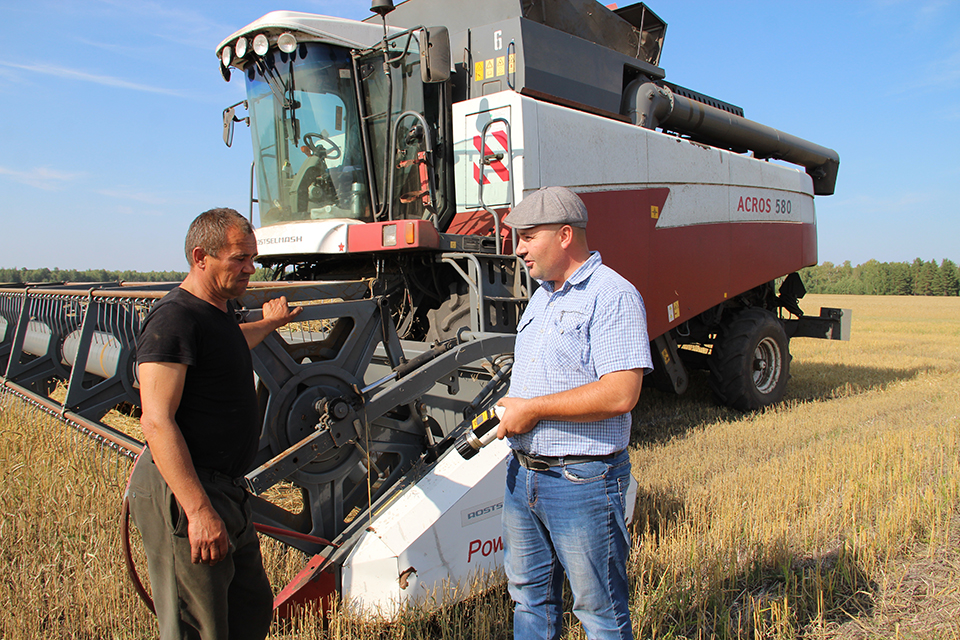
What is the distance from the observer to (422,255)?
13.7ft

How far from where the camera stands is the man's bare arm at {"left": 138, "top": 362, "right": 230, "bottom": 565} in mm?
1495

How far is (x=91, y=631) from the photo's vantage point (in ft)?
7.61

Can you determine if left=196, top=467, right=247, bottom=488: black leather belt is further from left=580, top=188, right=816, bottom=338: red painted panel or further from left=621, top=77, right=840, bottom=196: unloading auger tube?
left=621, top=77, right=840, bottom=196: unloading auger tube

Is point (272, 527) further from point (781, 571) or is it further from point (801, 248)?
point (801, 248)

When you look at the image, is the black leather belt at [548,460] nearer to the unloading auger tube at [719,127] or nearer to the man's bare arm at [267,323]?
the man's bare arm at [267,323]

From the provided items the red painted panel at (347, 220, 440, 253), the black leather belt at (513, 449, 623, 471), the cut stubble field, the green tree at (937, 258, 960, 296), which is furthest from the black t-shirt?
the green tree at (937, 258, 960, 296)

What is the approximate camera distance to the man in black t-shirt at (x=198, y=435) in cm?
151

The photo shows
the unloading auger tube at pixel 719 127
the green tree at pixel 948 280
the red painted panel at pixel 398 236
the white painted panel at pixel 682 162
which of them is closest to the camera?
the red painted panel at pixel 398 236

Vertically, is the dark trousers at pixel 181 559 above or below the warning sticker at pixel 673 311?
below

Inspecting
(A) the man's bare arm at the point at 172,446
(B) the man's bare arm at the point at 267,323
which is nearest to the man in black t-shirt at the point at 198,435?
(A) the man's bare arm at the point at 172,446

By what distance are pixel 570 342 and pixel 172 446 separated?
0.99 metres

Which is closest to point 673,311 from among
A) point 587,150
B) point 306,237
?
point 587,150

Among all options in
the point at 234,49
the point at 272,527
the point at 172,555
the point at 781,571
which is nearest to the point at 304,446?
the point at 272,527

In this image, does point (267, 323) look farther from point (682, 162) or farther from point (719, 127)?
point (719, 127)
